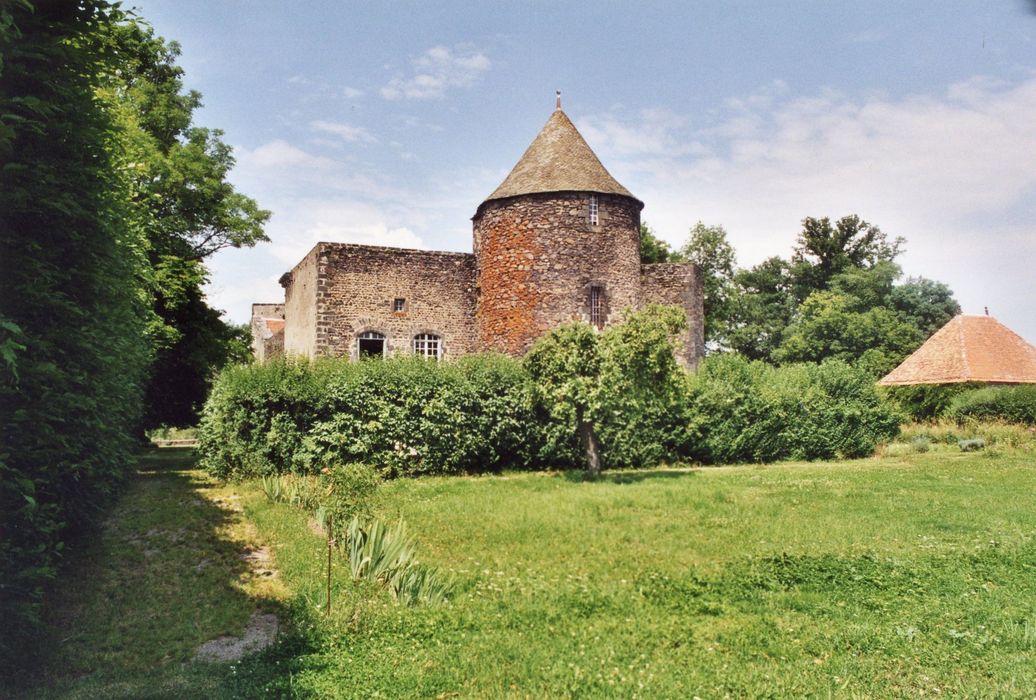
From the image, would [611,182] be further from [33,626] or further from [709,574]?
[33,626]

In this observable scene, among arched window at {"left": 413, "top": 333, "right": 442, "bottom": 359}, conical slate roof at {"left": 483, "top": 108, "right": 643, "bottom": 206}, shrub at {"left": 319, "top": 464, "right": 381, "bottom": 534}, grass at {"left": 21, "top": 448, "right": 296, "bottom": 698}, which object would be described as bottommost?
grass at {"left": 21, "top": 448, "right": 296, "bottom": 698}

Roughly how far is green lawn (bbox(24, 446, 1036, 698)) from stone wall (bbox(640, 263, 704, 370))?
13.8 meters

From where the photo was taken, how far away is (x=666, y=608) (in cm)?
745

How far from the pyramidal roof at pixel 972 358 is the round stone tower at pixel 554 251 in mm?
18200

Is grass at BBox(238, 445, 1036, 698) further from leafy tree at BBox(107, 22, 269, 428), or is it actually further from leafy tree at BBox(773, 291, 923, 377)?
leafy tree at BBox(773, 291, 923, 377)

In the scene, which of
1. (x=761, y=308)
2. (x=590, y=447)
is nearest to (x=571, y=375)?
(x=590, y=447)

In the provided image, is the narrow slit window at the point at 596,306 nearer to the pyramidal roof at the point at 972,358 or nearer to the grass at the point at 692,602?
the grass at the point at 692,602

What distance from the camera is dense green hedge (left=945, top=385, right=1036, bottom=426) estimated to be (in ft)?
90.6

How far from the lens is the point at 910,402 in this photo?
33250mm

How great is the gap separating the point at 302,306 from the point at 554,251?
370 inches

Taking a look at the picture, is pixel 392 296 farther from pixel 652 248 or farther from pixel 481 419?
pixel 652 248

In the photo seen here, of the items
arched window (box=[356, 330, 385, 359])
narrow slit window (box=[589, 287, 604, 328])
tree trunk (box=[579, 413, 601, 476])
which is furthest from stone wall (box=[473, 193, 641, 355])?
tree trunk (box=[579, 413, 601, 476])

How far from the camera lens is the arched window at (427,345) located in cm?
2528

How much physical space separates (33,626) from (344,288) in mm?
18980
